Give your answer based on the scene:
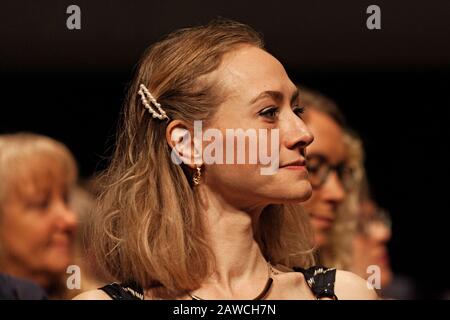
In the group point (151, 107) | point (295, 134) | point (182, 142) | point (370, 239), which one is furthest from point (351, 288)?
point (370, 239)

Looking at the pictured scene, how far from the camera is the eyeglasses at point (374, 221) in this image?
4301 mm

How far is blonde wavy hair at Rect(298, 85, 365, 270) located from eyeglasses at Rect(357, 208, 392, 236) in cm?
37

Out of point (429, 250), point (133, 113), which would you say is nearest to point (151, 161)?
point (133, 113)

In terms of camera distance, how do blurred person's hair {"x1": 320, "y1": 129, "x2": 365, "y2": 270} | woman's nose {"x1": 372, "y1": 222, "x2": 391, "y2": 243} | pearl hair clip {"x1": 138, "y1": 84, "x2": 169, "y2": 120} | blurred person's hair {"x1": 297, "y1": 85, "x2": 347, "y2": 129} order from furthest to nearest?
woman's nose {"x1": 372, "y1": 222, "x2": 391, "y2": 243}
blurred person's hair {"x1": 320, "y1": 129, "x2": 365, "y2": 270}
blurred person's hair {"x1": 297, "y1": 85, "x2": 347, "y2": 129}
pearl hair clip {"x1": 138, "y1": 84, "x2": 169, "y2": 120}

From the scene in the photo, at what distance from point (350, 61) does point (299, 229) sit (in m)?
1.17

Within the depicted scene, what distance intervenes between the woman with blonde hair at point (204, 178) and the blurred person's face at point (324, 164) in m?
0.91

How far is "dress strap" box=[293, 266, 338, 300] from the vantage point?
2271 mm

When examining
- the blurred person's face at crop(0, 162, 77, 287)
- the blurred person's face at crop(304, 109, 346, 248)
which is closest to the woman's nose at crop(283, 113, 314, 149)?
the blurred person's face at crop(304, 109, 346, 248)

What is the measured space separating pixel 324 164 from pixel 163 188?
3.67 feet

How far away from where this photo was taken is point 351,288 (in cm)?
229

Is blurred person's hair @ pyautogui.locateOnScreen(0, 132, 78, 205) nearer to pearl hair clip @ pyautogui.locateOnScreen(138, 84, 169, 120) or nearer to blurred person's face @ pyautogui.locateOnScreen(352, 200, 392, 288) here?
pearl hair clip @ pyautogui.locateOnScreen(138, 84, 169, 120)

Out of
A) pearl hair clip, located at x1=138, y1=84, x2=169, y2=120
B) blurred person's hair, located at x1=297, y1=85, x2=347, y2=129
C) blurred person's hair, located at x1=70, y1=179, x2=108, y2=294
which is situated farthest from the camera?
blurred person's hair, located at x1=297, y1=85, x2=347, y2=129

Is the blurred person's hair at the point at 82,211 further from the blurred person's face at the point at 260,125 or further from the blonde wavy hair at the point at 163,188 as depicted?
the blurred person's face at the point at 260,125
